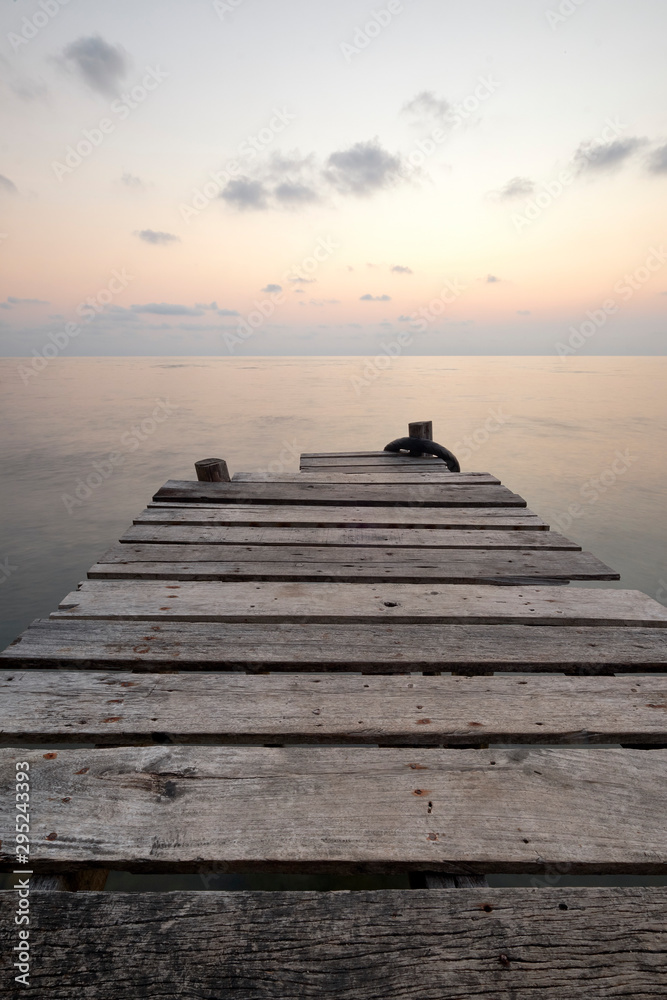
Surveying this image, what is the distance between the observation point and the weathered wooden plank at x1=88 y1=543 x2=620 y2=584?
340 centimetres

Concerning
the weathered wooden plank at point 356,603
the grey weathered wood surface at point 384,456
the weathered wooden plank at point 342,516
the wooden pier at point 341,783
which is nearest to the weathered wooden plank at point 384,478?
the weathered wooden plank at point 342,516

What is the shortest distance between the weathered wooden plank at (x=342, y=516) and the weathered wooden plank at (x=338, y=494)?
0.41 ft

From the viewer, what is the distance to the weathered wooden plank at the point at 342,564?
3402mm

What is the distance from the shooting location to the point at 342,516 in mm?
4668

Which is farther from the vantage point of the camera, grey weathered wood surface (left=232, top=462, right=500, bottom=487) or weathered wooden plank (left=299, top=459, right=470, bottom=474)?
weathered wooden plank (left=299, top=459, right=470, bottom=474)

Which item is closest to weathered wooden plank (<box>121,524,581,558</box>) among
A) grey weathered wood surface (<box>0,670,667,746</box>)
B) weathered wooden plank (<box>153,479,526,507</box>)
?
weathered wooden plank (<box>153,479,526,507</box>)

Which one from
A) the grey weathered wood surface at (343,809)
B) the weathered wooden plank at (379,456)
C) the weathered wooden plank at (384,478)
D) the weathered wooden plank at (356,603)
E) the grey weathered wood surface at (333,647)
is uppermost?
the weathered wooden plank at (379,456)

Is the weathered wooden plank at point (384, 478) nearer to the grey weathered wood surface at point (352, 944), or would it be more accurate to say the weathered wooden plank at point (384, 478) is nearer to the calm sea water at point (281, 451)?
the calm sea water at point (281, 451)

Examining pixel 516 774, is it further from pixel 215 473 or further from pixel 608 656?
pixel 215 473

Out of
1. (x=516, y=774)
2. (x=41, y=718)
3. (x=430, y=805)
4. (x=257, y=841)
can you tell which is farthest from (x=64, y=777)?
(x=516, y=774)

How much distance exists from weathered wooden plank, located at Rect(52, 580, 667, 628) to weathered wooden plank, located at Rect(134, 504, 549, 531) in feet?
3.97

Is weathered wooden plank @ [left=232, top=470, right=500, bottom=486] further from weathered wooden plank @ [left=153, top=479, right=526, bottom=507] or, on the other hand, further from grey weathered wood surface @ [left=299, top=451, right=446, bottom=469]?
grey weathered wood surface @ [left=299, top=451, right=446, bottom=469]

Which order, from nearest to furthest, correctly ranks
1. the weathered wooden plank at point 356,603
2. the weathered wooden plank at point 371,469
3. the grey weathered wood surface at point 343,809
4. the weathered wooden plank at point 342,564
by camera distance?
1. the grey weathered wood surface at point 343,809
2. the weathered wooden plank at point 356,603
3. the weathered wooden plank at point 342,564
4. the weathered wooden plank at point 371,469

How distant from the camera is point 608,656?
2438mm
